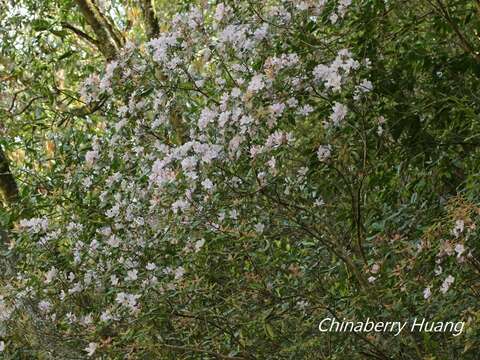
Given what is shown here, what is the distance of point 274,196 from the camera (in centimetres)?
297

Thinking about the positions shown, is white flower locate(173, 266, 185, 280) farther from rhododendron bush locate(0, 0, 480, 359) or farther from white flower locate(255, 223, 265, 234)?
white flower locate(255, 223, 265, 234)

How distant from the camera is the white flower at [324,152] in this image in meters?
2.83

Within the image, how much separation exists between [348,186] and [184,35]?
0.91 m

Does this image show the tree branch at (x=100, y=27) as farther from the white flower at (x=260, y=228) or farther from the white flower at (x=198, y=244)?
the white flower at (x=260, y=228)

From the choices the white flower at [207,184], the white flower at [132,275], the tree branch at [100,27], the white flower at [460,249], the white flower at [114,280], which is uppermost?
the tree branch at [100,27]

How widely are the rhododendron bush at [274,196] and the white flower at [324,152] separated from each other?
32 millimetres

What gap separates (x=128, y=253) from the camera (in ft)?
11.7

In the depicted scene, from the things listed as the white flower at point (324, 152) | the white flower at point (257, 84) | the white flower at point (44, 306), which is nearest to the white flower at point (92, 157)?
the white flower at point (44, 306)

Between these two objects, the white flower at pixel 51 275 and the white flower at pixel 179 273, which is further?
the white flower at pixel 51 275

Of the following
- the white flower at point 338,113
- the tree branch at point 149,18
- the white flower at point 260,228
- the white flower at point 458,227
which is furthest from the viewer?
the tree branch at point 149,18

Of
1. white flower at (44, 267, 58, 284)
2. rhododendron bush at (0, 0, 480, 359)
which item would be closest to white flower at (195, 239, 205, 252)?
rhododendron bush at (0, 0, 480, 359)

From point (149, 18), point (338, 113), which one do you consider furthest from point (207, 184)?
point (149, 18)

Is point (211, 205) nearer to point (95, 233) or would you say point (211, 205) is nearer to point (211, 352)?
point (211, 352)

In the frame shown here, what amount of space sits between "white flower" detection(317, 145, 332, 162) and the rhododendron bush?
0.03 meters
